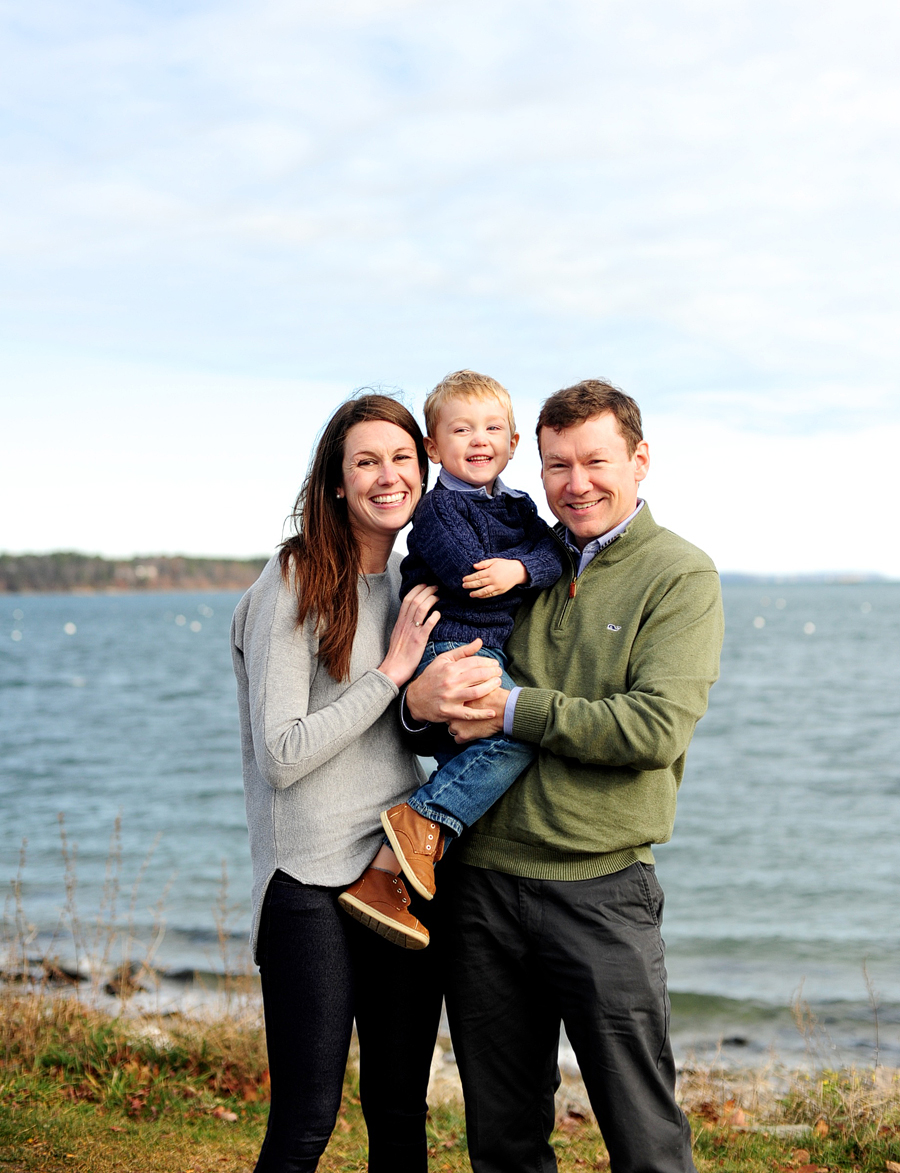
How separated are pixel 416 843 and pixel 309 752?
0.40 metres

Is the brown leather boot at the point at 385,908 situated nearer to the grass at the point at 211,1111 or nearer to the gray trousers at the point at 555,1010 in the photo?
the gray trousers at the point at 555,1010

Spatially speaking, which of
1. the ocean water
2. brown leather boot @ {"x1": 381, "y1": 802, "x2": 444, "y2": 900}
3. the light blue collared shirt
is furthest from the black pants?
the ocean water

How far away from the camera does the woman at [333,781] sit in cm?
273

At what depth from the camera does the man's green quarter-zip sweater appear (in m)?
2.62

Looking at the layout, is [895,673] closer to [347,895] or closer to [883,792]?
[883,792]

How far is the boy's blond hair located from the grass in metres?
3.14

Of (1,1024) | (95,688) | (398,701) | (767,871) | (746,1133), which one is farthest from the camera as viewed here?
(95,688)

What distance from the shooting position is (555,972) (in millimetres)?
2773

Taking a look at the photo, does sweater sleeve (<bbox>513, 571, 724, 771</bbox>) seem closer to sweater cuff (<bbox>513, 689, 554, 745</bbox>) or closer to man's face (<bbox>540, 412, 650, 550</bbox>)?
sweater cuff (<bbox>513, 689, 554, 745</bbox>)

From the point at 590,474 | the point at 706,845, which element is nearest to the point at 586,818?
the point at 590,474

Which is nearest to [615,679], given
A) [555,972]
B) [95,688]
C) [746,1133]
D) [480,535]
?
[480,535]

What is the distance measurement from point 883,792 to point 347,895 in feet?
51.9

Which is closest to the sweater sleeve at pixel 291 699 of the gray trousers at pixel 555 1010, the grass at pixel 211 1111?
the gray trousers at pixel 555 1010

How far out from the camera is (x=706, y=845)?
43.9 feet
